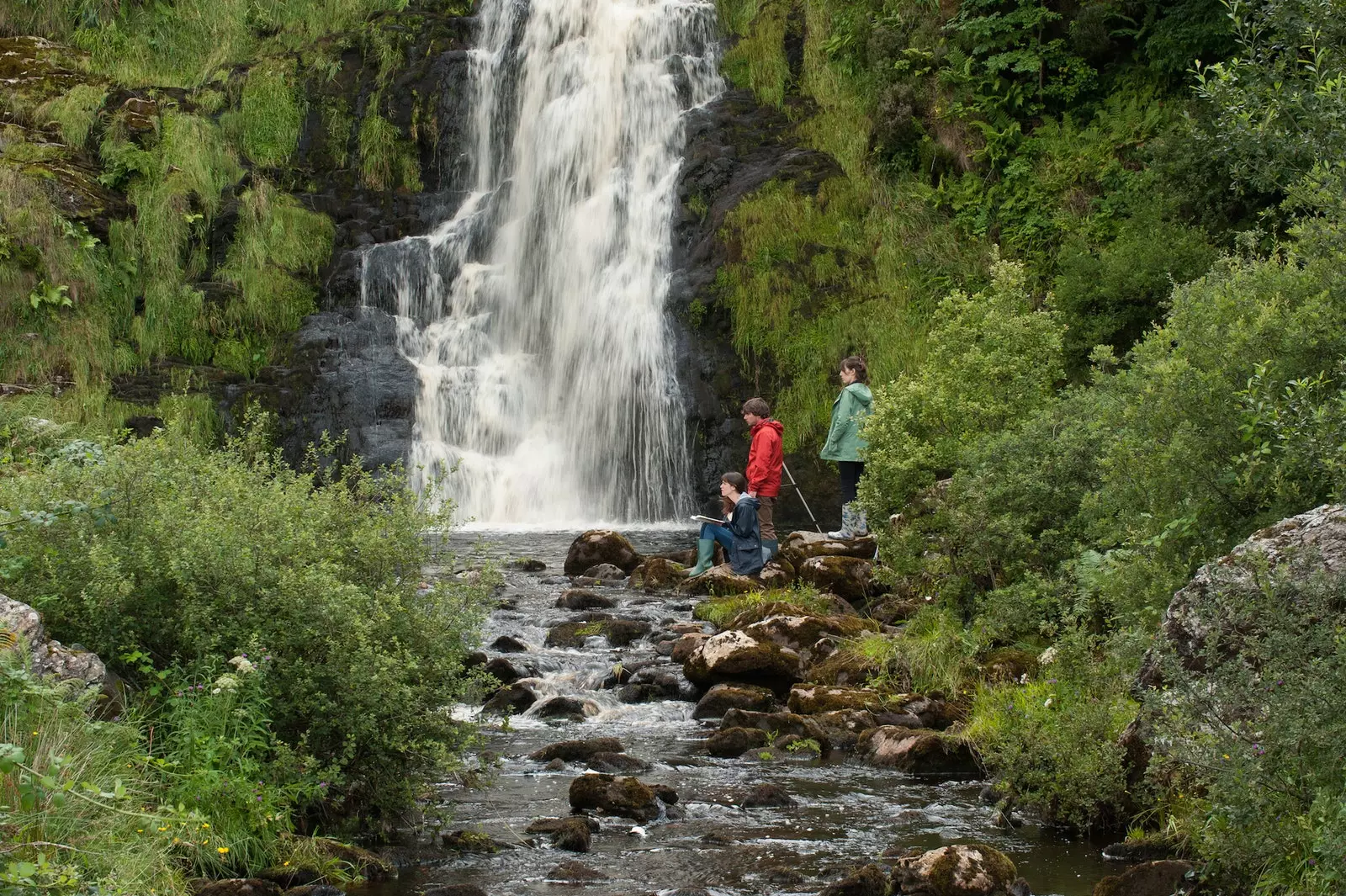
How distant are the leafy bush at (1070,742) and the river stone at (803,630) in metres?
2.75

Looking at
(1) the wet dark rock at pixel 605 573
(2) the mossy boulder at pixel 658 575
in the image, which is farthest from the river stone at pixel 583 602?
(1) the wet dark rock at pixel 605 573

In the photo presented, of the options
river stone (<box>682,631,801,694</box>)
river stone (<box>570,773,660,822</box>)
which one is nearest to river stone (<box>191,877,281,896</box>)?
river stone (<box>570,773,660,822</box>)

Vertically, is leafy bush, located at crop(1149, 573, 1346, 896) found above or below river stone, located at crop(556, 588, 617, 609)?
above

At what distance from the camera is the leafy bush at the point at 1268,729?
18.0 ft

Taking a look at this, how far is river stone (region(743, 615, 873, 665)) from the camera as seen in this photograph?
11523mm

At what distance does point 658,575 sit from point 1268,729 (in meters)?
10.4

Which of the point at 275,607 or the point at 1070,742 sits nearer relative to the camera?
the point at 275,607

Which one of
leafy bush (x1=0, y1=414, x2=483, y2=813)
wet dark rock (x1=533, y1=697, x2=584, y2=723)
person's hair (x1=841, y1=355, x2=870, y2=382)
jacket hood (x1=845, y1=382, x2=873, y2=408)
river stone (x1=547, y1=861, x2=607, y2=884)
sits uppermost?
person's hair (x1=841, y1=355, x2=870, y2=382)

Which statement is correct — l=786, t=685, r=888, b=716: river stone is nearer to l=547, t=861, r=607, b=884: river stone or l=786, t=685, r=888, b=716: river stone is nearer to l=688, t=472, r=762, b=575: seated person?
l=547, t=861, r=607, b=884: river stone

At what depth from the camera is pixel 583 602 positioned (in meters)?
14.4

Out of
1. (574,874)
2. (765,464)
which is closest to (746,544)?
(765,464)

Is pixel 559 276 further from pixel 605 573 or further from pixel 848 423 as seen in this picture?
pixel 848 423

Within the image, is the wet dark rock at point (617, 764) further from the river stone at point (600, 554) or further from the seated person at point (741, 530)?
the river stone at point (600, 554)

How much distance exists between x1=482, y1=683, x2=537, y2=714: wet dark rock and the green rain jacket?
5798 mm
